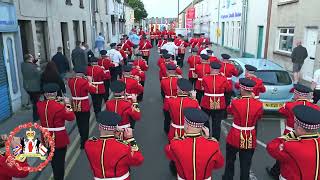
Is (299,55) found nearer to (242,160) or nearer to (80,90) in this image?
(242,160)

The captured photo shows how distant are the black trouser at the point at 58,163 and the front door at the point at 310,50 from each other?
1332cm

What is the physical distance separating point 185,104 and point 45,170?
3.28 m

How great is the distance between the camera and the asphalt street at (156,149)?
6613 millimetres

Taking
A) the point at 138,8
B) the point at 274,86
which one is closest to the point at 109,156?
the point at 274,86

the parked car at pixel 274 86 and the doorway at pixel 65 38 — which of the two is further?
the doorway at pixel 65 38

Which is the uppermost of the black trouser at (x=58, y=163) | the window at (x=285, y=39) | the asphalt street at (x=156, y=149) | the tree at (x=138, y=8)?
the tree at (x=138, y=8)

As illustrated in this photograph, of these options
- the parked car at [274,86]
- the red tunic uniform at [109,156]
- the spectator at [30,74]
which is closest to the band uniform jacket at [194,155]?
the red tunic uniform at [109,156]

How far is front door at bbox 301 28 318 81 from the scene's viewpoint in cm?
1570

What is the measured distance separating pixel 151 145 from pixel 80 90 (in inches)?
84.8

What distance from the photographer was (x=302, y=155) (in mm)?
3594

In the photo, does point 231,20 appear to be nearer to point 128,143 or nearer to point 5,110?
point 5,110

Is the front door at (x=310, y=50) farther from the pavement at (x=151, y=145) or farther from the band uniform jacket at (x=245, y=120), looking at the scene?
the band uniform jacket at (x=245, y=120)

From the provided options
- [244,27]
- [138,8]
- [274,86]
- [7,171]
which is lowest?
[274,86]

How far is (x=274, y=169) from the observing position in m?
6.47
